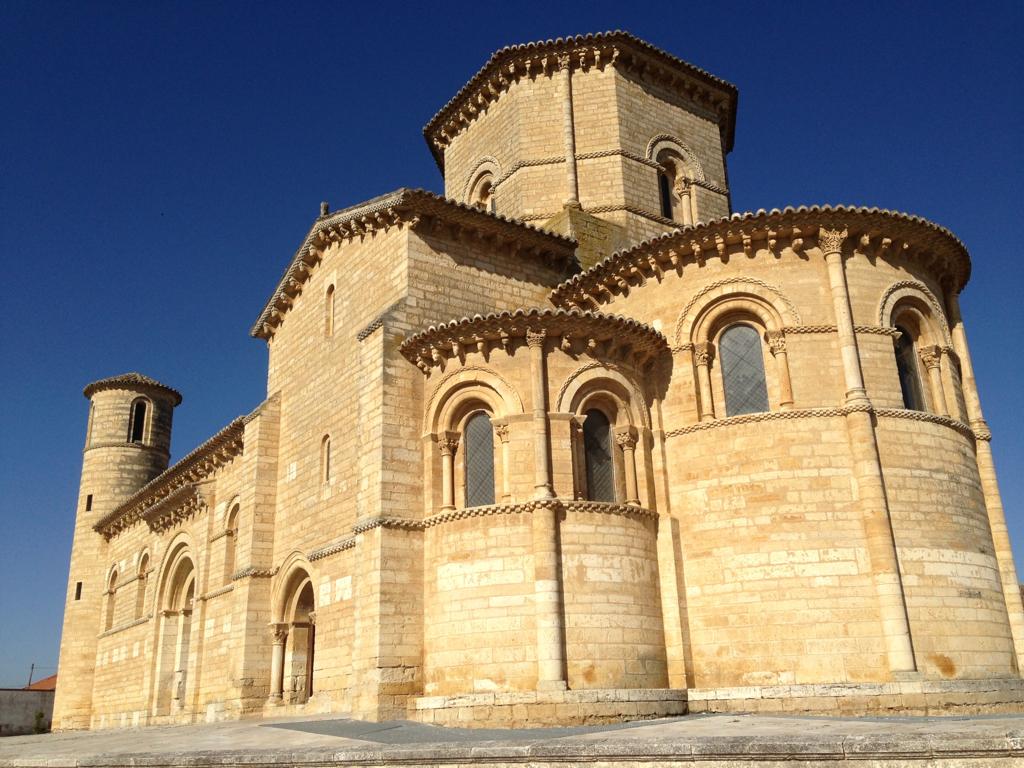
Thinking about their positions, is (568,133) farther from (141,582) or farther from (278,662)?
(141,582)

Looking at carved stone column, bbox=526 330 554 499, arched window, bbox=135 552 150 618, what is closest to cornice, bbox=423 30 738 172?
carved stone column, bbox=526 330 554 499

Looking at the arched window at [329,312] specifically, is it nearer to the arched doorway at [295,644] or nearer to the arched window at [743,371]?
the arched doorway at [295,644]

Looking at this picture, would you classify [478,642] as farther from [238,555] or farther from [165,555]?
[165,555]

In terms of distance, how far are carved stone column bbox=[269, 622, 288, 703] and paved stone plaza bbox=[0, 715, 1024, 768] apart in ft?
12.1

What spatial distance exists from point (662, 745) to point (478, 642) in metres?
6.28

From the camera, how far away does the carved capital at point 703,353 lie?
14.2 metres

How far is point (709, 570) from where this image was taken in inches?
521

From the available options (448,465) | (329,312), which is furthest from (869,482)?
(329,312)

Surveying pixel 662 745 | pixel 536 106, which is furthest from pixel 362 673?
pixel 536 106

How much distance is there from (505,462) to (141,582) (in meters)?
18.5

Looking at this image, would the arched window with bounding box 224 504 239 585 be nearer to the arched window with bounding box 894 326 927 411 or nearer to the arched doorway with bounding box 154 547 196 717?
the arched doorway with bounding box 154 547 196 717

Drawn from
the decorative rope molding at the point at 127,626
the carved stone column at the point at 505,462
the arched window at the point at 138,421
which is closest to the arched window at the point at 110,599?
the decorative rope molding at the point at 127,626

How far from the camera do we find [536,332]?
13.6 meters

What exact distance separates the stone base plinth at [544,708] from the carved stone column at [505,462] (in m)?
2.78
